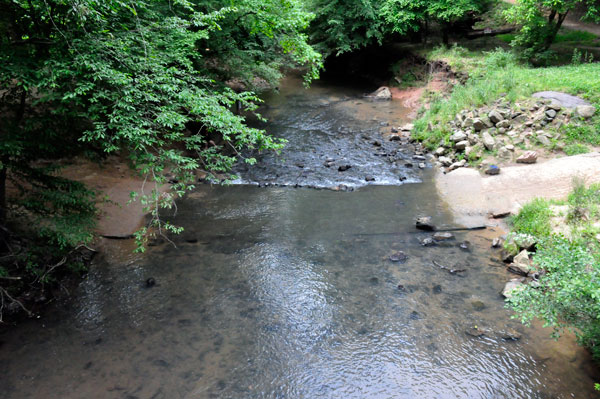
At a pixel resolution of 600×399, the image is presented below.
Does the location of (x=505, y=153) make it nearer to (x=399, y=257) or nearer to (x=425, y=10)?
(x=399, y=257)

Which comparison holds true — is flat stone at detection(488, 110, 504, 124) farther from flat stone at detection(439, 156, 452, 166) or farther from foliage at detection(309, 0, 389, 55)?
foliage at detection(309, 0, 389, 55)

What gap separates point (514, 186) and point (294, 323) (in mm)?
7350

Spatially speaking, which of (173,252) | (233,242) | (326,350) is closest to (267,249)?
(233,242)

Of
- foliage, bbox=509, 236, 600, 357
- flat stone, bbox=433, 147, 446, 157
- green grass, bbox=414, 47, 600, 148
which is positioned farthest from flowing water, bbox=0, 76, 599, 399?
green grass, bbox=414, 47, 600, 148

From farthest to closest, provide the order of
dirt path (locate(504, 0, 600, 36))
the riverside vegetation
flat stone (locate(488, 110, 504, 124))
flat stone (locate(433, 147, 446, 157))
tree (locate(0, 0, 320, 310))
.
Result: 1. dirt path (locate(504, 0, 600, 36))
2. flat stone (locate(433, 147, 446, 157))
3. flat stone (locate(488, 110, 504, 124))
4. tree (locate(0, 0, 320, 310))
5. the riverside vegetation

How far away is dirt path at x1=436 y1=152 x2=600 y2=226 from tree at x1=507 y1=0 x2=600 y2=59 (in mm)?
7656

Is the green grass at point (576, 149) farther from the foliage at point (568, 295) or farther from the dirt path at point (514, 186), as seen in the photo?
the foliage at point (568, 295)

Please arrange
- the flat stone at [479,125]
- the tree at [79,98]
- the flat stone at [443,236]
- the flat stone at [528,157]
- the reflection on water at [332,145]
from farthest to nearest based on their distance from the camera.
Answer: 1. the flat stone at [479,125]
2. the reflection on water at [332,145]
3. the flat stone at [528,157]
4. the flat stone at [443,236]
5. the tree at [79,98]

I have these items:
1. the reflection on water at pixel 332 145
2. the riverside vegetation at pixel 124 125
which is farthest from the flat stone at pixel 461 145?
the reflection on water at pixel 332 145

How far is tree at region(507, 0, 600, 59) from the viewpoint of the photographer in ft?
47.0

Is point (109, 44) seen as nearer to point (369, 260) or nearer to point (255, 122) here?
point (369, 260)

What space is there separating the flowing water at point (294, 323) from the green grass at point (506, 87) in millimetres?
5125

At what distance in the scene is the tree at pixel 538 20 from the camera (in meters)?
14.3

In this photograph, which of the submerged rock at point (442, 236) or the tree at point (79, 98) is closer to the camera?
the tree at point (79, 98)
